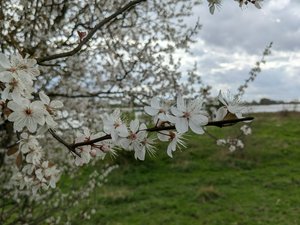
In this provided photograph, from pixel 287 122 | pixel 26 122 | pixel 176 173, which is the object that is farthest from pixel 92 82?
pixel 287 122

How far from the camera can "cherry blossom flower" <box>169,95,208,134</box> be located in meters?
1.40

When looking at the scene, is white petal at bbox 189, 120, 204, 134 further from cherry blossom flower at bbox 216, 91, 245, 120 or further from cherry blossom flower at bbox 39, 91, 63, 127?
cherry blossom flower at bbox 39, 91, 63, 127

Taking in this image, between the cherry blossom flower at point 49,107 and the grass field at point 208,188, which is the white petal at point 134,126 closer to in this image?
the cherry blossom flower at point 49,107

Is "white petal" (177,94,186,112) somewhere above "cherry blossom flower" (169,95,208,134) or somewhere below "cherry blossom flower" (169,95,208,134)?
above

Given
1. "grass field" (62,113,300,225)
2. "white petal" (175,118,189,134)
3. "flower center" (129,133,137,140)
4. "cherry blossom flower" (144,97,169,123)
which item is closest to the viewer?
"white petal" (175,118,189,134)

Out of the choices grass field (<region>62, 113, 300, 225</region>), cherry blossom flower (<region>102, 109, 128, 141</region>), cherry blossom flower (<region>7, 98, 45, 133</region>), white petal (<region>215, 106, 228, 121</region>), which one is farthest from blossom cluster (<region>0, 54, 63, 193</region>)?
grass field (<region>62, 113, 300, 225</region>)

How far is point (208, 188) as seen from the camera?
10.6m

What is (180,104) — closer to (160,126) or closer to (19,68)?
(160,126)

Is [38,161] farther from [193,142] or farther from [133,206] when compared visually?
[193,142]

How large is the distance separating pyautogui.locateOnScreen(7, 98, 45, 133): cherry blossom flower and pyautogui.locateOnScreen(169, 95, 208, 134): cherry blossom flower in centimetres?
42

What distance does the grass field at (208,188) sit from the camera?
8.99 metres

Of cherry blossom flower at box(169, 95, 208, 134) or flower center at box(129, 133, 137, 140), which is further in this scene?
flower center at box(129, 133, 137, 140)

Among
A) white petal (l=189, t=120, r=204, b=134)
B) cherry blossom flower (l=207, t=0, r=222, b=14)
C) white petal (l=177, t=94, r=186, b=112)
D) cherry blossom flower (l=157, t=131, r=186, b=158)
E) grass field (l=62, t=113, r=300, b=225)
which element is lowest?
A: grass field (l=62, t=113, r=300, b=225)

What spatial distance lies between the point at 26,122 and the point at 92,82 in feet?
14.9
